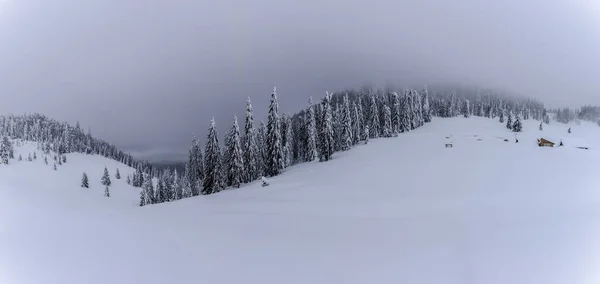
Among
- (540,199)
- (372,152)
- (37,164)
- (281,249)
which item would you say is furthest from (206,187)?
(37,164)

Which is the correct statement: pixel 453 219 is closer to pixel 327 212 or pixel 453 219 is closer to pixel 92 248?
pixel 327 212

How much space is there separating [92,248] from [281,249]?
20.4 ft

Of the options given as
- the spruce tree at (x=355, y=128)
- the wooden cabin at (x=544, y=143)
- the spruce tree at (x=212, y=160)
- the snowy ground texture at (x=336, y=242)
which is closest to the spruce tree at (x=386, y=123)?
the spruce tree at (x=355, y=128)

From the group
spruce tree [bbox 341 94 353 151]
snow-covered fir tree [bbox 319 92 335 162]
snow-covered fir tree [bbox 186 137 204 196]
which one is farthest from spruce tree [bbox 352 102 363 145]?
snow-covered fir tree [bbox 186 137 204 196]

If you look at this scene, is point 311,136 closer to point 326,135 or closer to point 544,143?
point 326,135

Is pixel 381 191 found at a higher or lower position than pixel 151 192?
higher

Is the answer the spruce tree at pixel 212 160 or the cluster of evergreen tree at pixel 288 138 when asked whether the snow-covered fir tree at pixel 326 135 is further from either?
the spruce tree at pixel 212 160

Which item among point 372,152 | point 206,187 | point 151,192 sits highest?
point 372,152

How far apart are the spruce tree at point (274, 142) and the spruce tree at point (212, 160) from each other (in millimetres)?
9281

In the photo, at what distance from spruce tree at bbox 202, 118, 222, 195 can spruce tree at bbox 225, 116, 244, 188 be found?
1837mm

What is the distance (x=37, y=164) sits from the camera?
160125 mm

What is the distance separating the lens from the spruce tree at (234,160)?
143ft

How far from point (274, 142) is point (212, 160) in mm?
11447

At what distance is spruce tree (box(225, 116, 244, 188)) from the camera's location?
43.7m
